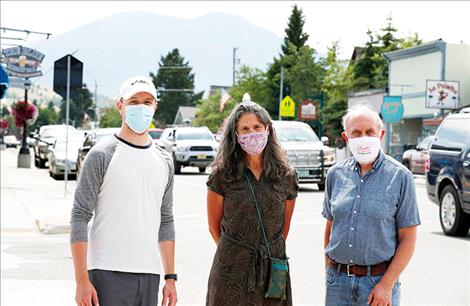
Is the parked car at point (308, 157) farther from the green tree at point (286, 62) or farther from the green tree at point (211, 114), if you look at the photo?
the green tree at point (211, 114)

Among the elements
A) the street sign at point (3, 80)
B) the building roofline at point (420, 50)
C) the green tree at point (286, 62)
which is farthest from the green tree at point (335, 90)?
the street sign at point (3, 80)

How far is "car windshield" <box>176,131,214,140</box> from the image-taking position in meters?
34.6

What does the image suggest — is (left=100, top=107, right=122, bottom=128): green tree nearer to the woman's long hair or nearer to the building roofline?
the building roofline

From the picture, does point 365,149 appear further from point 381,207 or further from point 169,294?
point 169,294

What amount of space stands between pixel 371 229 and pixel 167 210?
3.64 ft

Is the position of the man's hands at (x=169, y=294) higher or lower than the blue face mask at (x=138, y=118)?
lower

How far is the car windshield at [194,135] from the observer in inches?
1361

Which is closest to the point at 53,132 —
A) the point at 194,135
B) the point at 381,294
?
the point at 194,135

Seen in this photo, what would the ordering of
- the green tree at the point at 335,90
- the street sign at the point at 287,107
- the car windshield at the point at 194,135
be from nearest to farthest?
the car windshield at the point at 194,135 → the street sign at the point at 287,107 → the green tree at the point at 335,90

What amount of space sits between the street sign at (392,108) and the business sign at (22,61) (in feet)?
64.1

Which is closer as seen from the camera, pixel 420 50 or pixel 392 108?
pixel 392 108

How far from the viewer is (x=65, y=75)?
69.4 feet

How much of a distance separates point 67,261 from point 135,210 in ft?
23.4

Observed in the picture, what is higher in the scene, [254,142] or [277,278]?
[254,142]
